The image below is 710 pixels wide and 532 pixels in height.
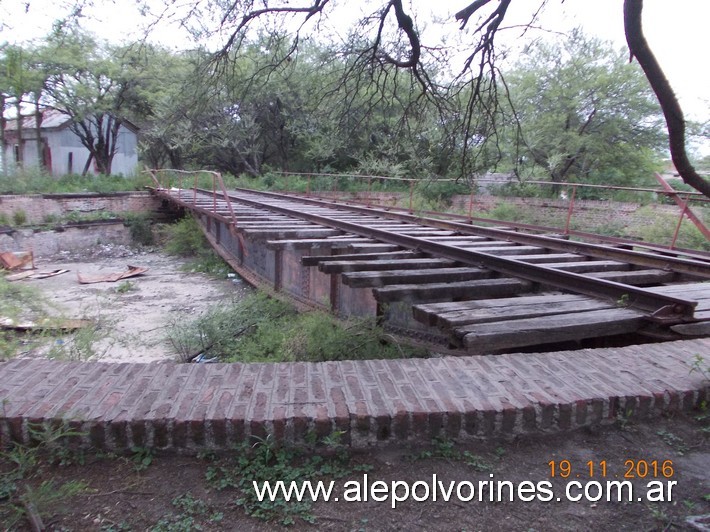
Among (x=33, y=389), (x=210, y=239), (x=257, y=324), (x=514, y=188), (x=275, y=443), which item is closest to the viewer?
(x=275, y=443)

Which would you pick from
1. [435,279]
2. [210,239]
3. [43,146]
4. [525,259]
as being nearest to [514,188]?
[210,239]

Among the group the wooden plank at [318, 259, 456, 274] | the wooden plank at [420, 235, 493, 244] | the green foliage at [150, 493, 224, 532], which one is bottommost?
the green foliage at [150, 493, 224, 532]

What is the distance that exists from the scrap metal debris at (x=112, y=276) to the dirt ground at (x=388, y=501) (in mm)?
11882

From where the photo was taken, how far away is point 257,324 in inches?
275

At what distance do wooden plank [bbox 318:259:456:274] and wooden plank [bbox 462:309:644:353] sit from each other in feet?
6.29

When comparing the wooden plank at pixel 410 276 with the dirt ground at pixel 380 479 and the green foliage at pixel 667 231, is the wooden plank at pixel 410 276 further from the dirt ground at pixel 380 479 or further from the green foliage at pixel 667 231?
the green foliage at pixel 667 231

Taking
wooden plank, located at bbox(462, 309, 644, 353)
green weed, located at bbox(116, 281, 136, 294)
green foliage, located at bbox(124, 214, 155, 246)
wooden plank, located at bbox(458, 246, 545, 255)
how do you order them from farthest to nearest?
green foliage, located at bbox(124, 214, 155, 246), green weed, located at bbox(116, 281, 136, 294), wooden plank, located at bbox(458, 246, 545, 255), wooden plank, located at bbox(462, 309, 644, 353)

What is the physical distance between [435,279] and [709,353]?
2.18 m

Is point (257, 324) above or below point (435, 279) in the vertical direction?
below

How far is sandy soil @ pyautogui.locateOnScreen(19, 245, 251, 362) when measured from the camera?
25.0 ft

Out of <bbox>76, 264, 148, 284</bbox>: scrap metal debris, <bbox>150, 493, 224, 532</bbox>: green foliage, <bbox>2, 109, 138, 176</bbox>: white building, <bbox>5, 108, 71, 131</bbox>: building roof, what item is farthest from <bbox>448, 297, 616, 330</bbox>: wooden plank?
<bbox>5, 108, 71, 131</bbox>: building roof

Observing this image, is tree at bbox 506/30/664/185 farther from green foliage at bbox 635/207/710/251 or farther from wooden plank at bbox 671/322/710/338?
wooden plank at bbox 671/322/710/338

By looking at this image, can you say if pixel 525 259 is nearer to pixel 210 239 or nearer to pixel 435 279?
pixel 435 279

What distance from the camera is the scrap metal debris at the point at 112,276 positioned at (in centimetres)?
1260
